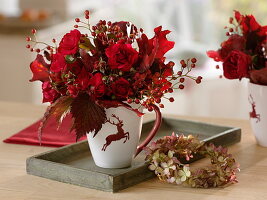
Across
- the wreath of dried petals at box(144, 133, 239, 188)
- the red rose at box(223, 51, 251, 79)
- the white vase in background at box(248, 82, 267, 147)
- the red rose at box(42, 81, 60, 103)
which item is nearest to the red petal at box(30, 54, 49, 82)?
the red rose at box(42, 81, 60, 103)

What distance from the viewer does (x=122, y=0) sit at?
5.21 m

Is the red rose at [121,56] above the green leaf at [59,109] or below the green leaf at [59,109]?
above

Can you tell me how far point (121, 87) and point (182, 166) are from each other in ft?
0.97

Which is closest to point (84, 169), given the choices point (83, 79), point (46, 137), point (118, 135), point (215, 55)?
point (118, 135)

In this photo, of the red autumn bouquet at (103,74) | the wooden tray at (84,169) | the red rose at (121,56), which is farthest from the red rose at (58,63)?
the wooden tray at (84,169)

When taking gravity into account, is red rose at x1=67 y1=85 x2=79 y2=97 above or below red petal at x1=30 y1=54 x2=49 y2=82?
below

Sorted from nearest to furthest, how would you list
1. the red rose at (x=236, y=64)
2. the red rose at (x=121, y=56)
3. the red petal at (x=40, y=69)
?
the red rose at (x=121, y=56)
the red petal at (x=40, y=69)
the red rose at (x=236, y=64)

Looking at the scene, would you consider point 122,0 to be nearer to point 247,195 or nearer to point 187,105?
point 187,105

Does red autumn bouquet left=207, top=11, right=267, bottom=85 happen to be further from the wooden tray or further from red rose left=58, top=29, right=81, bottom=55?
red rose left=58, top=29, right=81, bottom=55

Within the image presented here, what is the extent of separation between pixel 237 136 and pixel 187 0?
11.0 feet

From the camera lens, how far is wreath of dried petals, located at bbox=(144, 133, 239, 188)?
4.86ft

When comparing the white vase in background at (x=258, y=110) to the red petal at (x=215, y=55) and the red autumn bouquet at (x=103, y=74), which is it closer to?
the red petal at (x=215, y=55)

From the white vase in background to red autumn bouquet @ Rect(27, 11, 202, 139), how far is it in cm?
43

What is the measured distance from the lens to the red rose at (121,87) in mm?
1415
